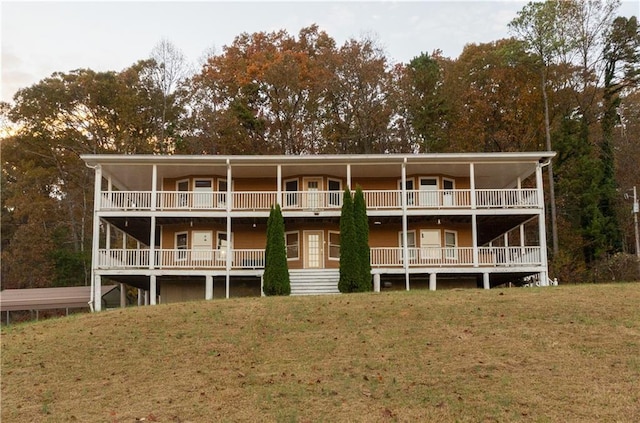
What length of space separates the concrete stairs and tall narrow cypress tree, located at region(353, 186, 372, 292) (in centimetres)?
120

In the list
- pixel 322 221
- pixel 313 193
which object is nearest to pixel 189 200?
pixel 313 193

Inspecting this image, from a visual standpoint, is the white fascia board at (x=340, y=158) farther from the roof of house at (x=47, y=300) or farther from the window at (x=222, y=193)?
the roof of house at (x=47, y=300)

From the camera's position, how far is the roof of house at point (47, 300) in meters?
32.2

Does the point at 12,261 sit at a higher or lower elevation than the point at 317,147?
lower

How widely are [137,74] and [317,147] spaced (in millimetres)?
14152

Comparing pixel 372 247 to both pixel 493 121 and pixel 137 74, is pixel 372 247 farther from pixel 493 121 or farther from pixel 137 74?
pixel 137 74

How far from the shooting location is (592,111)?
4316cm

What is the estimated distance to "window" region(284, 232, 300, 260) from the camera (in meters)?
30.3

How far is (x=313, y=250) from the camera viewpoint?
99.3 ft

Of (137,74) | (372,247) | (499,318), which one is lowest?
(499,318)

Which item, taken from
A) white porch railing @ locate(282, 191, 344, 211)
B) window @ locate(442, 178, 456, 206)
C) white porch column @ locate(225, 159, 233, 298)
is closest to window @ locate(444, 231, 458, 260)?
window @ locate(442, 178, 456, 206)

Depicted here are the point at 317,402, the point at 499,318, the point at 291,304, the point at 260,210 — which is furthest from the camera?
the point at 260,210

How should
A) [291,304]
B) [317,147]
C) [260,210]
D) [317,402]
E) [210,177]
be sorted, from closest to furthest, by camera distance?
1. [317,402]
2. [291,304]
3. [260,210]
4. [210,177]
5. [317,147]

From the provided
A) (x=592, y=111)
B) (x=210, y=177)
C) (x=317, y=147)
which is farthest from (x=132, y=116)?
(x=592, y=111)
